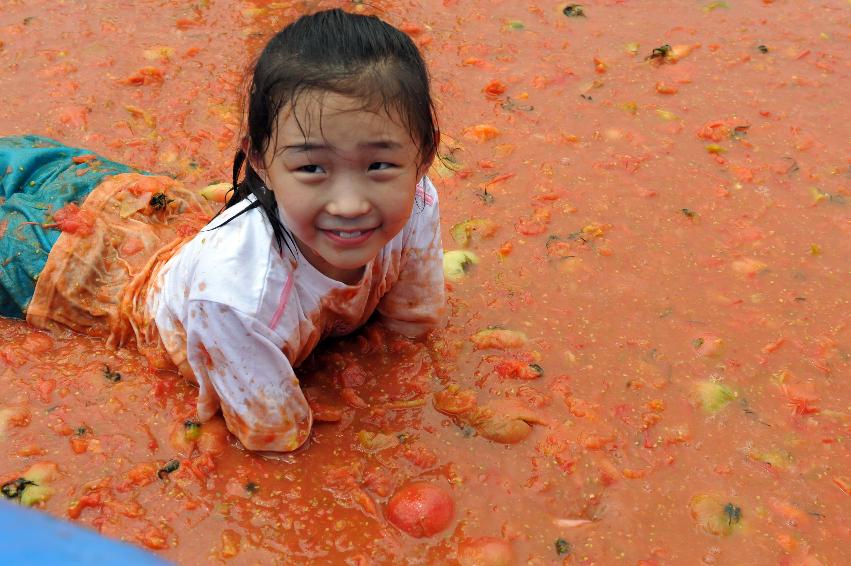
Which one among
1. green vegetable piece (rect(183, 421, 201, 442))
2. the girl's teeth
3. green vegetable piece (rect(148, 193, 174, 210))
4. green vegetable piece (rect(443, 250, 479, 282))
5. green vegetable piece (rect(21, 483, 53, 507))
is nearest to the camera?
the girl's teeth

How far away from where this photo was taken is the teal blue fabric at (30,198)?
297cm

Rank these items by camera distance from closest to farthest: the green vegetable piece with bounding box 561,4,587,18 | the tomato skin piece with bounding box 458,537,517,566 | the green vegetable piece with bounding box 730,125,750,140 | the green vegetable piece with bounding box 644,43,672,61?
1. the tomato skin piece with bounding box 458,537,517,566
2. the green vegetable piece with bounding box 730,125,750,140
3. the green vegetable piece with bounding box 644,43,672,61
4. the green vegetable piece with bounding box 561,4,587,18

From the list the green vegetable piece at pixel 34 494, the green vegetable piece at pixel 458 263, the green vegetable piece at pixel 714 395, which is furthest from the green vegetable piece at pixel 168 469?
the green vegetable piece at pixel 714 395

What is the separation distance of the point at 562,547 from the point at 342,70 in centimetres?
144

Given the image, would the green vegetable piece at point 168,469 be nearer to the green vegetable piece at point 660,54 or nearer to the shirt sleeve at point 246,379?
the shirt sleeve at point 246,379

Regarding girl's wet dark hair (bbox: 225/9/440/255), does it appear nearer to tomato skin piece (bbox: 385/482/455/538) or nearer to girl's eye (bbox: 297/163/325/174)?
girl's eye (bbox: 297/163/325/174)

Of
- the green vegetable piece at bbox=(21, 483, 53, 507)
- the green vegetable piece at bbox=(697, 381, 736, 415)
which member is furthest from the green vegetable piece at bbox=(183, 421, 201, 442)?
the green vegetable piece at bbox=(697, 381, 736, 415)

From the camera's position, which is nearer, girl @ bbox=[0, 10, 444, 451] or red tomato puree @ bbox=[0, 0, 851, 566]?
girl @ bbox=[0, 10, 444, 451]

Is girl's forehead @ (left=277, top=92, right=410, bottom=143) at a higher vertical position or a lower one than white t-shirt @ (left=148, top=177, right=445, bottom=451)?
higher

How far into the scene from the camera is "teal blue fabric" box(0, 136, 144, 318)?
2967mm

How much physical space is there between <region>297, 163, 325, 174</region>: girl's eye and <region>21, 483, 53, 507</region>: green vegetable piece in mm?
1249

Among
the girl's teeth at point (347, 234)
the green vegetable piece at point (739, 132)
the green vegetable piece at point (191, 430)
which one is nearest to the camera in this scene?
the girl's teeth at point (347, 234)

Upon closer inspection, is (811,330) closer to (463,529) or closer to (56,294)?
(463,529)

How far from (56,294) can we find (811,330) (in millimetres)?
2733
